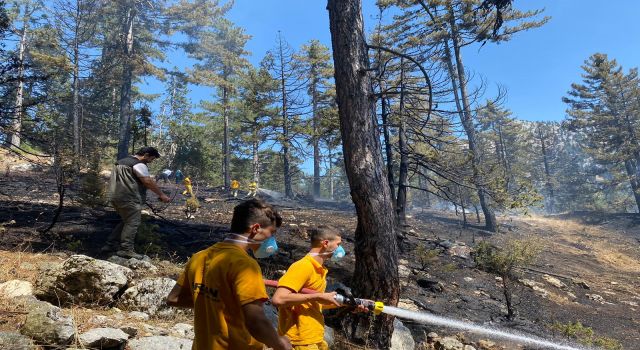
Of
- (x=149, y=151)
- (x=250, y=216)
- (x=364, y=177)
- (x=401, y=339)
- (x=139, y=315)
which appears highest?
(x=149, y=151)

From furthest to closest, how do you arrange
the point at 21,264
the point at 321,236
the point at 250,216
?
the point at 21,264 → the point at 321,236 → the point at 250,216

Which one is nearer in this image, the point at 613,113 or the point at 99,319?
the point at 99,319

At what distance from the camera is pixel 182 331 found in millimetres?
3891

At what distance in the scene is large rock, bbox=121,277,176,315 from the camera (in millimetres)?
4238

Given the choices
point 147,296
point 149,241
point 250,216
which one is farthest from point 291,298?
point 149,241

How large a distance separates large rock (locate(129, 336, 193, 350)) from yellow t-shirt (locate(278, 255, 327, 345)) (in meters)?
1.11

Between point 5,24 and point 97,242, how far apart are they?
515cm

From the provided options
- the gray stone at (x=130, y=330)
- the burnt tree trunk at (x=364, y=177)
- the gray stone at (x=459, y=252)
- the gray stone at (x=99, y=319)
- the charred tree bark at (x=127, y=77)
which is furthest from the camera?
the charred tree bark at (x=127, y=77)

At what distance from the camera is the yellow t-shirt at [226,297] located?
1870 millimetres

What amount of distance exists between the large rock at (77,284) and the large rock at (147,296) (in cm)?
19

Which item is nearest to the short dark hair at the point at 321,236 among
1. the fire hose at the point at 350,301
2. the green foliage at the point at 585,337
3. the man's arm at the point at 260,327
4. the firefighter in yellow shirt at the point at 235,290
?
the fire hose at the point at 350,301

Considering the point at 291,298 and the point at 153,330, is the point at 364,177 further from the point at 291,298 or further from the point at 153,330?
the point at 153,330

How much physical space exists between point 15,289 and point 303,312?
10.8ft

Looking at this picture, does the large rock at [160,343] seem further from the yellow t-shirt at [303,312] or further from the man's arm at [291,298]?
the man's arm at [291,298]
